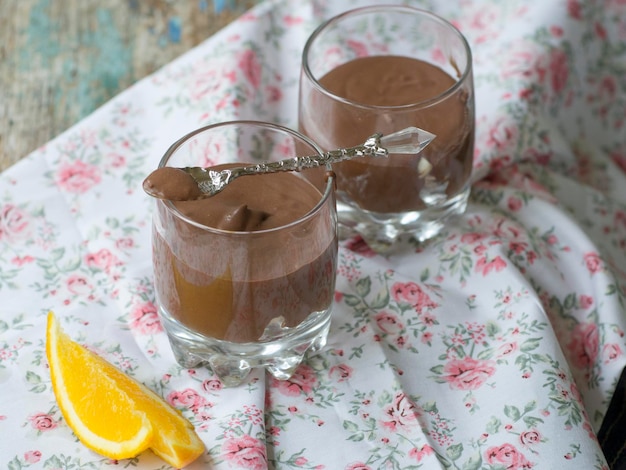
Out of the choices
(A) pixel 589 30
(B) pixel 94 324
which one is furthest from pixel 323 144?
(A) pixel 589 30

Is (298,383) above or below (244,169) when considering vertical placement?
below

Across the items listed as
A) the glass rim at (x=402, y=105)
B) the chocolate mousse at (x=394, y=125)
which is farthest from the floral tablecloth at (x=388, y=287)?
the glass rim at (x=402, y=105)

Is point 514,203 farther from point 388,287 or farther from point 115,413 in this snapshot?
point 115,413

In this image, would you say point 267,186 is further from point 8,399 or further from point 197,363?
point 8,399

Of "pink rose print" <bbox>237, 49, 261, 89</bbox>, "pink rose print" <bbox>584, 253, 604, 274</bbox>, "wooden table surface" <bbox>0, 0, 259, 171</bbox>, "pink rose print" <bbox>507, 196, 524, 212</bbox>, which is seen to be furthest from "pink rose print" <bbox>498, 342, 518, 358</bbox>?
"wooden table surface" <bbox>0, 0, 259, 171</bbox>

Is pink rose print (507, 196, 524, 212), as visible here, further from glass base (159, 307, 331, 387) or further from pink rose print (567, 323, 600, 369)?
glass base (159, 307, 331, 387)

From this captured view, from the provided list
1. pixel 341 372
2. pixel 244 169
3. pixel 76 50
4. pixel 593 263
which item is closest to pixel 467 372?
pixel 341 372
